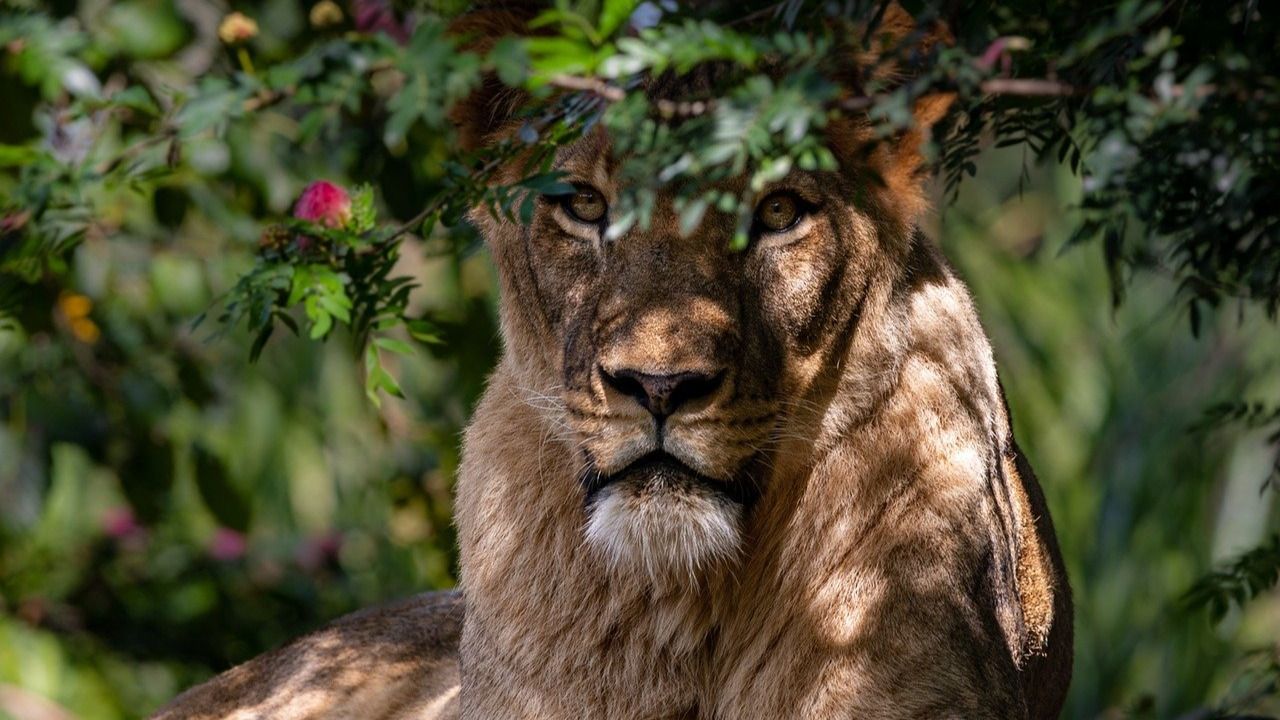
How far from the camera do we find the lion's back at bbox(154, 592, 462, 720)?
156 inches

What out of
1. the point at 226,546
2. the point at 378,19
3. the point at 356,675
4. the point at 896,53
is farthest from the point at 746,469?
the point at 226,546

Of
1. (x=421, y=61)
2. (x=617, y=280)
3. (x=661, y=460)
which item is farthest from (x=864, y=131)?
(x=421, y=61)

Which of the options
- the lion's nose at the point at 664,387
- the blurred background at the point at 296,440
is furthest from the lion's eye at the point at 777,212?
the blurred background at the point at 296,440

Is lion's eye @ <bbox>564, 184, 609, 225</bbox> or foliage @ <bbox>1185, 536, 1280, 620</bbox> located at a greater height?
lion's eye @ <bbox>564, 184, 609, 225</bbox>

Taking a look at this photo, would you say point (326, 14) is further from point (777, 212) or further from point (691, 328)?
point (691, 328)

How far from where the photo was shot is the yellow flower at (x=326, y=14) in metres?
4.70

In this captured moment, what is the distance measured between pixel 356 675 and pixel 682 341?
1848 mm

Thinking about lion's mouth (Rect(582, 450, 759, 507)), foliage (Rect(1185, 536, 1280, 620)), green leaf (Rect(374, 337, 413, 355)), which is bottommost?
foliage (Rect(1185, 536, 1280, 620))

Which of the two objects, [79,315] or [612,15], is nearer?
[612,15]

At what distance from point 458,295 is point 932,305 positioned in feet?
8.05

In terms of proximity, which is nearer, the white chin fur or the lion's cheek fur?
the white chin fur

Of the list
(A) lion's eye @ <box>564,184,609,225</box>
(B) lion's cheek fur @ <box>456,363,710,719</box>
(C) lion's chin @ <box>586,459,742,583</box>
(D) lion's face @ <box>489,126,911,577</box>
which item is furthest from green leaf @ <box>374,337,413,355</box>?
(C) lion's chin @ <box>586,459,742,583</box>

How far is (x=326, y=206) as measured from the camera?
121 inches

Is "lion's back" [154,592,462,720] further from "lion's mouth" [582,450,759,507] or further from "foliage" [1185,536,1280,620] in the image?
"foliage" [1185,536,1280,620]
